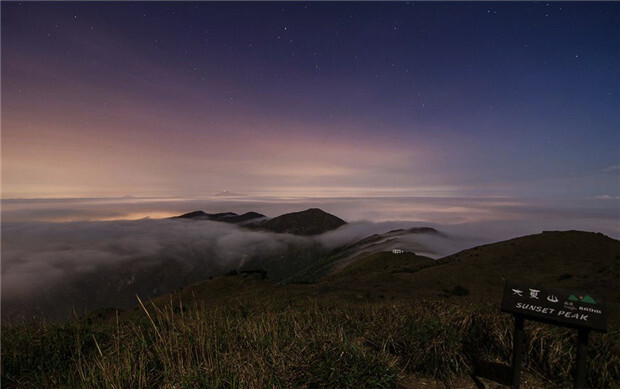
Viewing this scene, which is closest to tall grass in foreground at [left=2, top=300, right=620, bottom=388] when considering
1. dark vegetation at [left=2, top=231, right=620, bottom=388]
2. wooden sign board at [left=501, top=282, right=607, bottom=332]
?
dark vegetation at [left=2, top=231, right=620, bottom=388]

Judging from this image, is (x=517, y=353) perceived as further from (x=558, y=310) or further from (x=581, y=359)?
(x=558, y=310)

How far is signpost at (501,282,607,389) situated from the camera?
14.0 ft

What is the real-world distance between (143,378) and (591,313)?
634 cm

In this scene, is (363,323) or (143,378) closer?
(143,378)

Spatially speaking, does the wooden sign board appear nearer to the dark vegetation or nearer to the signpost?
the signpost

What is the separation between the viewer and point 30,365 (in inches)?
234

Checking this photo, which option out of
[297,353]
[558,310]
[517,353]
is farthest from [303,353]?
[558,310]

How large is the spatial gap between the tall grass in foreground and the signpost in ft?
2.86

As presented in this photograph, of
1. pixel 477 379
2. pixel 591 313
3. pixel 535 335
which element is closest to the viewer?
pixel 591 313

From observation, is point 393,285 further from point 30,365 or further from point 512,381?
point 30,365

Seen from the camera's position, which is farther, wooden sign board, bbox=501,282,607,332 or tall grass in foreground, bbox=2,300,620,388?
tall grass in foreground, bbox=2,300,620,388

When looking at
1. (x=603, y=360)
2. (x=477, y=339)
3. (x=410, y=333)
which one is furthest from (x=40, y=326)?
(x=603, y=360)

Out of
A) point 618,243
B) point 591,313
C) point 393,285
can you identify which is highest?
point 591,313

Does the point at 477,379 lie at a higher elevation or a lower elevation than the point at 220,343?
lower
